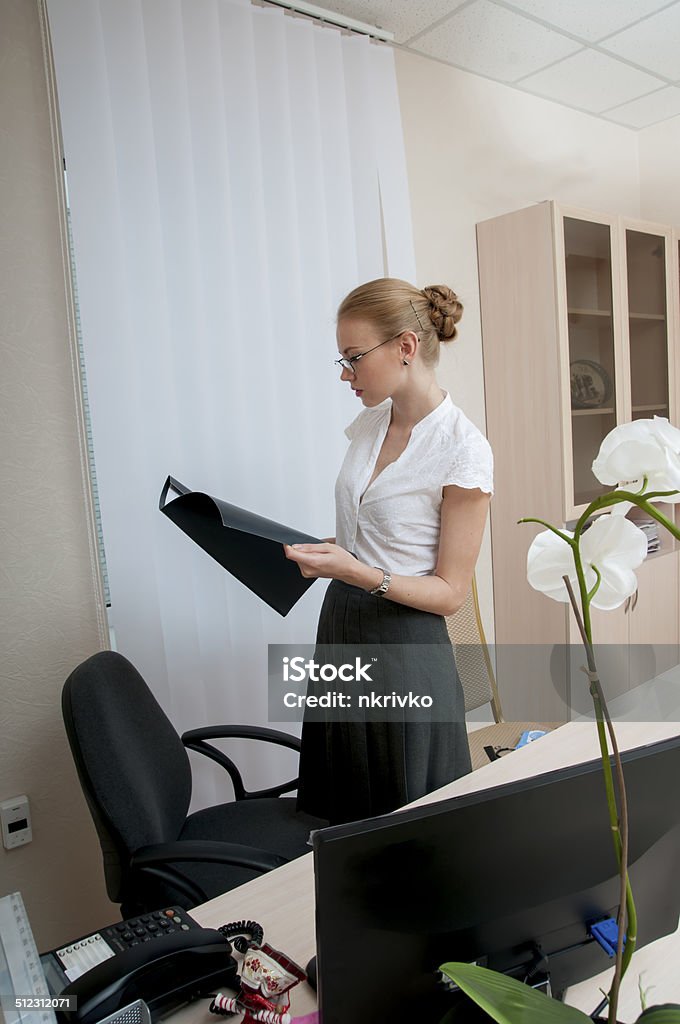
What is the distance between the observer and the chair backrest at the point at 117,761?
137 centimetres

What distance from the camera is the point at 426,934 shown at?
0.74 m

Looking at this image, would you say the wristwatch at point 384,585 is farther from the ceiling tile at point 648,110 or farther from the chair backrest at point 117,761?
the ceiling tile at point 648,110

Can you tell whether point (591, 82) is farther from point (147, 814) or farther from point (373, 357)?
point (147, 814)

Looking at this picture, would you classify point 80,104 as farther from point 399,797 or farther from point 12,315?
point 399,797

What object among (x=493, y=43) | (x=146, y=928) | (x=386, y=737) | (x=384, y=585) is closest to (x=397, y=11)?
(x=493, y=43)

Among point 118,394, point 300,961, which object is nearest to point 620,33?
point 118,394

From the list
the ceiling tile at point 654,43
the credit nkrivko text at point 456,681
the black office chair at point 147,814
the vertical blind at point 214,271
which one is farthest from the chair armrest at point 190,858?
the ceiling tile at point 654,43

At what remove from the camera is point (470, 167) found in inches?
115

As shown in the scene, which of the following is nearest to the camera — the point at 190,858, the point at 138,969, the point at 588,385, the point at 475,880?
the point at 475,880

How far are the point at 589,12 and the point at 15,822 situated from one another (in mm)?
3013

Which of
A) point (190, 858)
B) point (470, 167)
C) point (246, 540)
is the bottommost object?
point (190, 858)

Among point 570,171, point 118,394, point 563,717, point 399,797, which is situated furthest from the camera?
point 570,171

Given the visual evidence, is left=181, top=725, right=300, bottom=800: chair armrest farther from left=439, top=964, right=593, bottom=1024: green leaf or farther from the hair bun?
left=439, top=964, right=593, bottom=1024: green leaf

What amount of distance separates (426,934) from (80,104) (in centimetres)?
191
